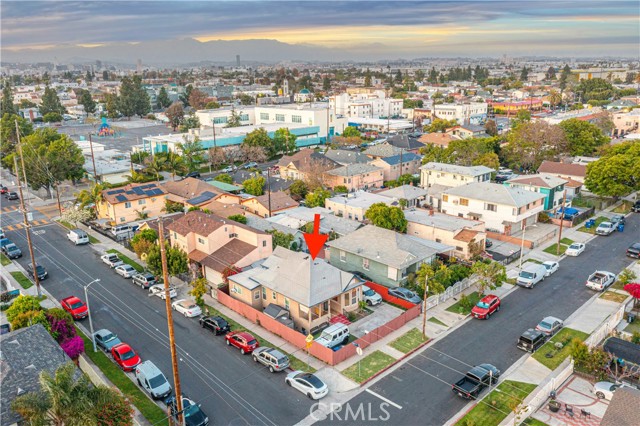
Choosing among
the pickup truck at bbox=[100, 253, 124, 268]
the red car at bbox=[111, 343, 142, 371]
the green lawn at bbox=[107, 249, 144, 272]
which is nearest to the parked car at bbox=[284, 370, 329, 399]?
the red car at bbox=[111, 343, 142, 371]

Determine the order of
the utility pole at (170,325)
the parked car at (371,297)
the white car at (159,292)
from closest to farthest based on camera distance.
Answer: the utility pole at (170,325), the parked car at (371,297), the white car at (159,292)

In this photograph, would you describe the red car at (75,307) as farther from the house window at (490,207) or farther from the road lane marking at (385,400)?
the house window at (490,207)

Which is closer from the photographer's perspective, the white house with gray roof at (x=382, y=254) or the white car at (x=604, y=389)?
the white car at (x=604, y=389)

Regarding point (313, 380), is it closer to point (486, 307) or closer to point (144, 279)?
point (486, 307)

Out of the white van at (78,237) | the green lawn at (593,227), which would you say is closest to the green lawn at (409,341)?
the green lawn at (593,227)

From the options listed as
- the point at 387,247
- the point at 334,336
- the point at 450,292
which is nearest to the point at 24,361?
the point at 334,336

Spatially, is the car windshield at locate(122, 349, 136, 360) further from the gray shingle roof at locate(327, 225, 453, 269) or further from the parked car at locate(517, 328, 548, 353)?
the parked car at locate(517, 328, 548, 353)

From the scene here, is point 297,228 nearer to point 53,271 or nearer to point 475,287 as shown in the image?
point 475,287

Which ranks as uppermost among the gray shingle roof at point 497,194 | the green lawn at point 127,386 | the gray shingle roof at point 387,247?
the gray shingle roof at point 497,194
